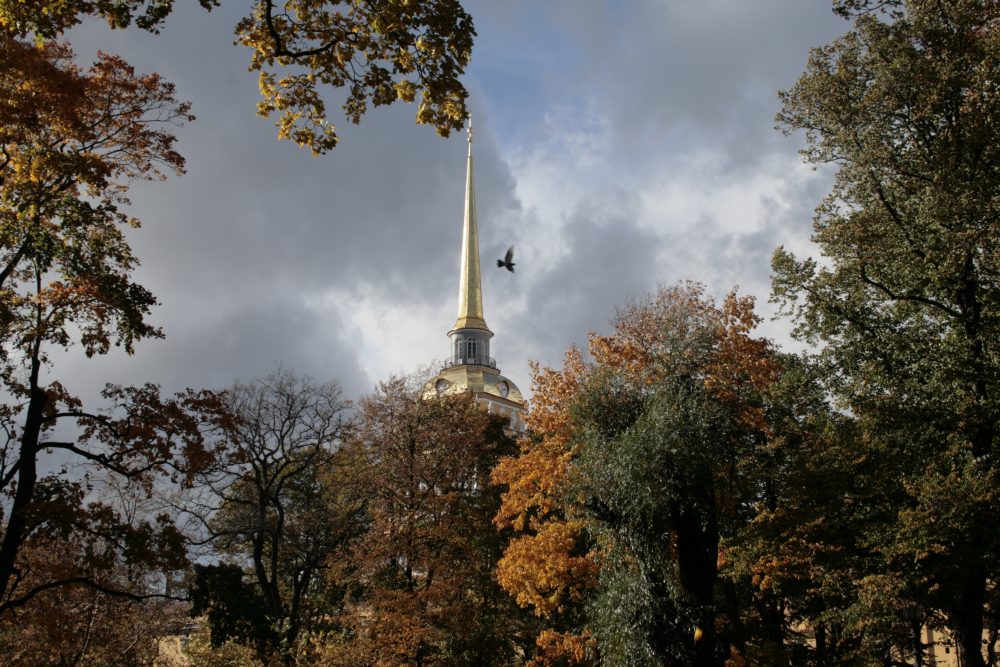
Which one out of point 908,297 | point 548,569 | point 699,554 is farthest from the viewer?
point 548,569

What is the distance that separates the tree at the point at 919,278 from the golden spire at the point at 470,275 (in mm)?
59834

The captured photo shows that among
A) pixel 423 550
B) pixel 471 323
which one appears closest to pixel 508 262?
A: pixel 423 550

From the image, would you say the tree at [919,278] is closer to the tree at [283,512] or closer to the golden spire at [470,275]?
the tree at [283,512]

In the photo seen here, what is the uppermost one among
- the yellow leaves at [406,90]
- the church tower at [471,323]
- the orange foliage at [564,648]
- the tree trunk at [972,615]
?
the church tower at [471,323]

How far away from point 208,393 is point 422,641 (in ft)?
34.1

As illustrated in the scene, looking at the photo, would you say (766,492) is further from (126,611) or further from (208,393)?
(126,611)

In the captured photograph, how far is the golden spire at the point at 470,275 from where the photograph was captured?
251 feet

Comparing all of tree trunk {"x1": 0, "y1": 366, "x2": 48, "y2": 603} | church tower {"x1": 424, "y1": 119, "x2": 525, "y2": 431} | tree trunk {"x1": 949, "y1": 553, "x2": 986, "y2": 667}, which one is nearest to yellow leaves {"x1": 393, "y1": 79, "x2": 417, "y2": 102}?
tree trunk {"x1": 0, "y1": 366, "x2": 48, "y2": 603}

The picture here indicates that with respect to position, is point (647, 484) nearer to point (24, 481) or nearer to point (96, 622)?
point (24, 481)

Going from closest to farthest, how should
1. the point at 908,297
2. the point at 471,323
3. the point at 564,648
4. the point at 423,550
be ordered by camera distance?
1. the point at 908,297
2. the point at 564,648
3. the point at 423,550
4. the point at 471,323

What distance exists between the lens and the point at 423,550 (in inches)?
931

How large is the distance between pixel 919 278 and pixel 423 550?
14973 millimetres

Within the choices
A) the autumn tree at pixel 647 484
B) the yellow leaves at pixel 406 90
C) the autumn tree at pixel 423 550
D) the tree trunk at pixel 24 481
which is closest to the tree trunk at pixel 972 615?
the autumn tree at pixel 647 484

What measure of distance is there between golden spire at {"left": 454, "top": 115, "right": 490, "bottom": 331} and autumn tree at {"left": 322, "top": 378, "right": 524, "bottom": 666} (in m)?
48.1
